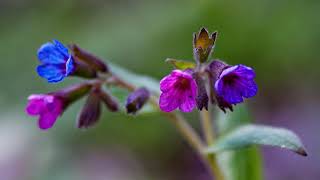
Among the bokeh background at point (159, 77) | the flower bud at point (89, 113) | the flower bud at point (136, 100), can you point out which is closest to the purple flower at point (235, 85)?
the flower bud at point (136, 100)

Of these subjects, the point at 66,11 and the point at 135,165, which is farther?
the point at 66,11

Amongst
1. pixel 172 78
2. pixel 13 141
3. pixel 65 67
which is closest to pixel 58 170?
pixel 13 141

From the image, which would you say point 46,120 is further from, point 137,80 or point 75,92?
point 137,80

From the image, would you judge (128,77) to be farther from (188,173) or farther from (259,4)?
(259,4)

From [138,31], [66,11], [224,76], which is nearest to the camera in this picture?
[224,76]

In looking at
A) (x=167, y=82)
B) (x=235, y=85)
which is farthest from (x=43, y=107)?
(x=235, y=85)

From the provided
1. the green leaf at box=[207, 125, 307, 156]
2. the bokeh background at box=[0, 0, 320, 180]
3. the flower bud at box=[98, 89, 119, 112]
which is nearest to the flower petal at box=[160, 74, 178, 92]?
the green leaf at box=[207, 125, 307, 156]

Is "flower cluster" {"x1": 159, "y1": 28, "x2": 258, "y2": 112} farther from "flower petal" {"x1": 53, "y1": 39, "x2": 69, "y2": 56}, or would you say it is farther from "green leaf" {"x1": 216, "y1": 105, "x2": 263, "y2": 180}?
"green leaf" {"x1": 216, "y1": 105, "x2": 263, "y2": 180}

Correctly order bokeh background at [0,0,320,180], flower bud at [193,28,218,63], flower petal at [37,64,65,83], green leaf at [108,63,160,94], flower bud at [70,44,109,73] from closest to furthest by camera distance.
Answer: flower bud at [193,28,218,63]
flower petal at [37,64,65,83]
flower bud at [70,44,109,73]
green leaf at [108,63,160,94]
bokeh background at [0,0,320,180]
